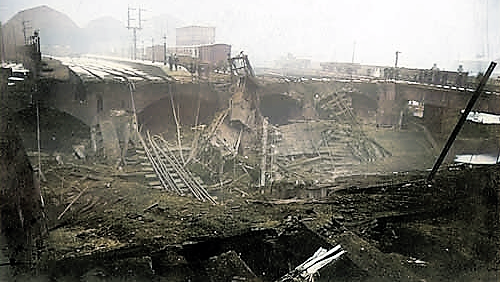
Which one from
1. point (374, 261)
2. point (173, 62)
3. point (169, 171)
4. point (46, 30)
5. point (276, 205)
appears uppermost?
point (46, 30)

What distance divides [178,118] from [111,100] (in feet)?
1.04

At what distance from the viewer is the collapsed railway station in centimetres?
138

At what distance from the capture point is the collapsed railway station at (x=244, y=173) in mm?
1375

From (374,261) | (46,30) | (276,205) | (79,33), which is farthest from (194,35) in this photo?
(374,261)

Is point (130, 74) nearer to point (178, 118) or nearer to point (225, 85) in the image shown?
point (178, 118)

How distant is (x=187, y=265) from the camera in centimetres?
134

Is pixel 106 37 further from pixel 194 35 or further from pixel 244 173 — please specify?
pixel 244 173

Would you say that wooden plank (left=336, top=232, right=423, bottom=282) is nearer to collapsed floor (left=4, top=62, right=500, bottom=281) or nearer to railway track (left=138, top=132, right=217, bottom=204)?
collapsed floor (left=4, top=62, right=500, bottom=281)

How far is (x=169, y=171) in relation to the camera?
170cm

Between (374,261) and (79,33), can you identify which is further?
(79,33)

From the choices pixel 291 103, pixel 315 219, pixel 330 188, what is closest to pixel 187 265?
pixel 315 219

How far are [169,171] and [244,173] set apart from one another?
0.39 metres

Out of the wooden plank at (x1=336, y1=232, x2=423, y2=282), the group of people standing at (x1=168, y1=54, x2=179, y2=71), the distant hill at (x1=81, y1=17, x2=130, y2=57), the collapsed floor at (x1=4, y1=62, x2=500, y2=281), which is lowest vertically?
the wooden plank at (x1=336, y1=232, x2=423, y2=282)

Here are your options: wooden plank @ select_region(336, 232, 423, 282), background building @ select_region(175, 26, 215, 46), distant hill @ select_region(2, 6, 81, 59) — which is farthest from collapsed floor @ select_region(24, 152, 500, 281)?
background building @ select_region(175, 26, 215, 46)
